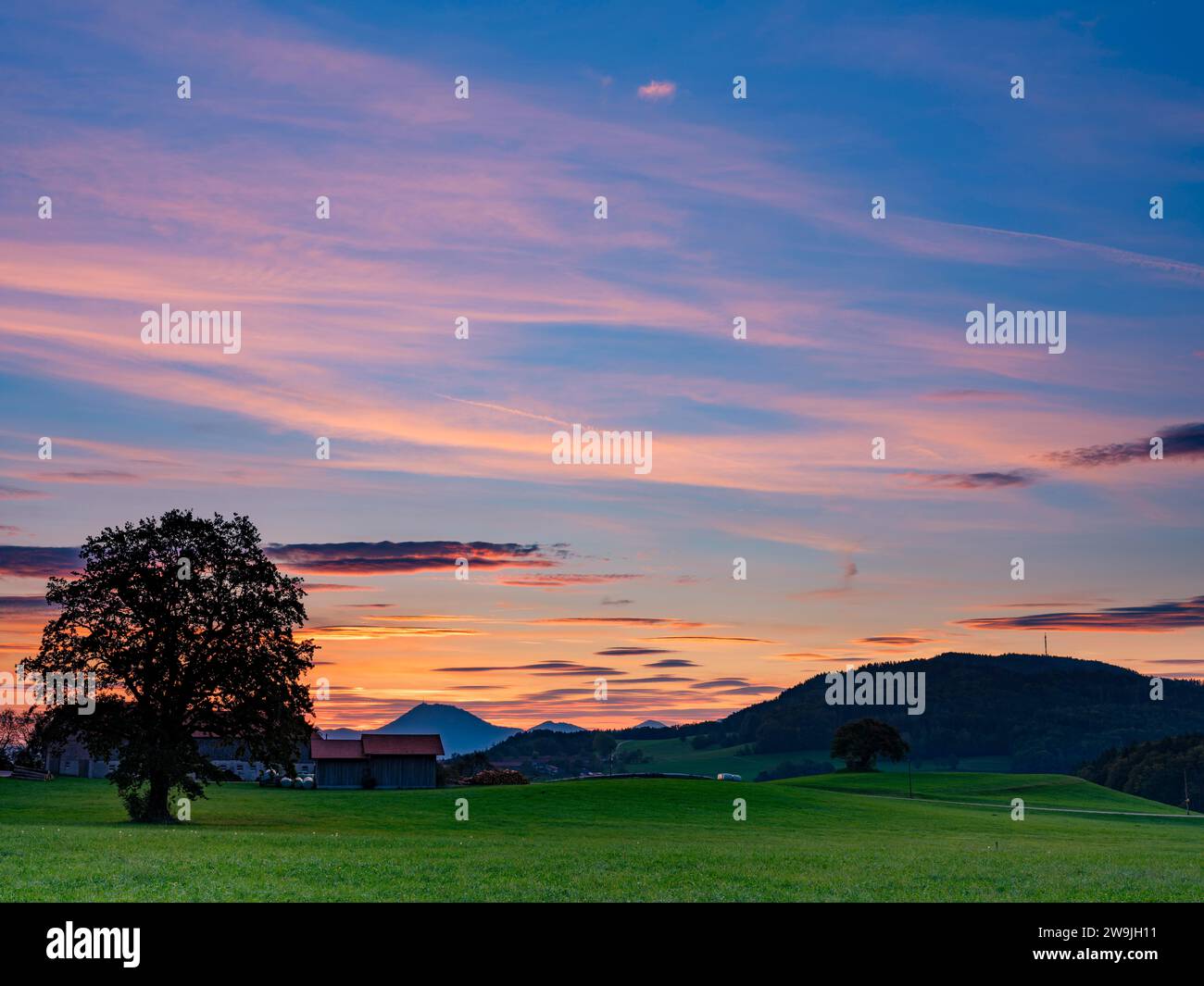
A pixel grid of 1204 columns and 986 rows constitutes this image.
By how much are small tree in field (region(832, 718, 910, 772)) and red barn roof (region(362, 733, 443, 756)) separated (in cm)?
6155

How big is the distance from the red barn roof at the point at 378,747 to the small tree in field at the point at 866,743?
61612 mm

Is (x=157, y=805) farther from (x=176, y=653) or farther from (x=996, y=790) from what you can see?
(x=996, y=790)

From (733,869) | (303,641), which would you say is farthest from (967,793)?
(733,869)

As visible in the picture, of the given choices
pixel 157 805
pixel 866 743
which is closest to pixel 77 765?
pixel 866 743
